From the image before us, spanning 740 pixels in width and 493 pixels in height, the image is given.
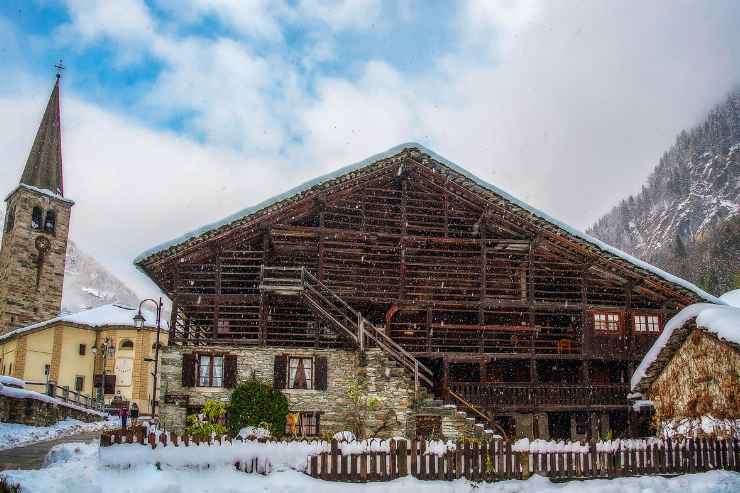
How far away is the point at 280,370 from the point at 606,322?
13045mm

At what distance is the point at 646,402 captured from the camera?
25516 mm

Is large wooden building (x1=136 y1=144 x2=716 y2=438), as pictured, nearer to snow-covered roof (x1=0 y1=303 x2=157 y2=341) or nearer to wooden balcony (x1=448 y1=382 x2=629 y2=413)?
wooden balcony (x1=448 y1=382 x2=629 y2=413)

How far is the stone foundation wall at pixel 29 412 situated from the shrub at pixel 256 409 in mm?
11351

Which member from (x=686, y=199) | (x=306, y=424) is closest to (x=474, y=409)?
(x=306, y=424)

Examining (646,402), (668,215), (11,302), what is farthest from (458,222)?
(668,215)

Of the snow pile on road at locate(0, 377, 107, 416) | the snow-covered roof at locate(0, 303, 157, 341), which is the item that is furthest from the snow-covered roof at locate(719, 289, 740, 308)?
the snow-covered roof at locate(0, 303, 157, 341)

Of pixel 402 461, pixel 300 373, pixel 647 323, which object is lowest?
pixel 402 461

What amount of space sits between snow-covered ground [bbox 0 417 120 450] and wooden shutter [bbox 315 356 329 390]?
34.2 ft

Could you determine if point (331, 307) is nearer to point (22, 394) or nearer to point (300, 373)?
point (300, 373)

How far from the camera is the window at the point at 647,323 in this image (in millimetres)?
27156

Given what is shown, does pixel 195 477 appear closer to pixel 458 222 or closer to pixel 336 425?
pixel 336 425

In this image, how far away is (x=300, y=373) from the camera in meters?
23.7

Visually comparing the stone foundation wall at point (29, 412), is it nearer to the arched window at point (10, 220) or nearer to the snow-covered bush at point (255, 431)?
the snow-covered bush at point (255, 431)

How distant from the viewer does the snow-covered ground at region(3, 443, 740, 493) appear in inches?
549
